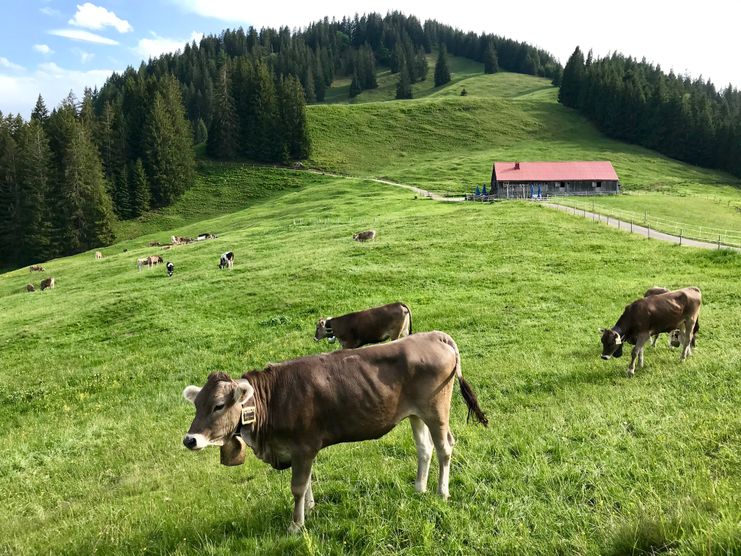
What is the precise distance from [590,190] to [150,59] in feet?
587

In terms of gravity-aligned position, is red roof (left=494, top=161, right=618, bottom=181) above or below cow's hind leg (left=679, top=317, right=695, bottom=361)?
above

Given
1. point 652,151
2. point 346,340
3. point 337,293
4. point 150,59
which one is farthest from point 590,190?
point 150,59

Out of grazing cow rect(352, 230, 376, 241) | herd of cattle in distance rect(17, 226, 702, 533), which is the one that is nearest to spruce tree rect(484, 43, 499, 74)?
grazing cow rect(352, 230, 376, 241)

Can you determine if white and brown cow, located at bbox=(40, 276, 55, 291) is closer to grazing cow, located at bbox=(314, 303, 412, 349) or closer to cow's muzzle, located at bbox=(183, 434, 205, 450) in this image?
grazing cow, located at bbox=(314, 303, 412, 349)

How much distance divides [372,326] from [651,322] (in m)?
8.01

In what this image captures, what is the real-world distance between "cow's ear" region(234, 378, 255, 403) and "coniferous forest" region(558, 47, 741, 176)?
120614 mm

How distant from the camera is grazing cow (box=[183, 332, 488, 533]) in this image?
6043 mm

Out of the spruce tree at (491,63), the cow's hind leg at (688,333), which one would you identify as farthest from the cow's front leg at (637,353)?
the spruce tree at (491,63)

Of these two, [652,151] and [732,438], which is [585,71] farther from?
[732,438]

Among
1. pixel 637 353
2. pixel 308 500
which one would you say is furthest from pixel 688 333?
pixel 308 500

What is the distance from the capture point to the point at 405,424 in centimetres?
981

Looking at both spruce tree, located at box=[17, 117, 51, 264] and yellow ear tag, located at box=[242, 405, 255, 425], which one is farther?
spruce tree, located at box=[17, 117, 51, 264]

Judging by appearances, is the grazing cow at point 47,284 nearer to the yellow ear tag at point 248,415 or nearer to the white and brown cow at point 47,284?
the white and brown cow at point 47,284

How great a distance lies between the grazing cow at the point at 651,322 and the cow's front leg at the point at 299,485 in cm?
1020
